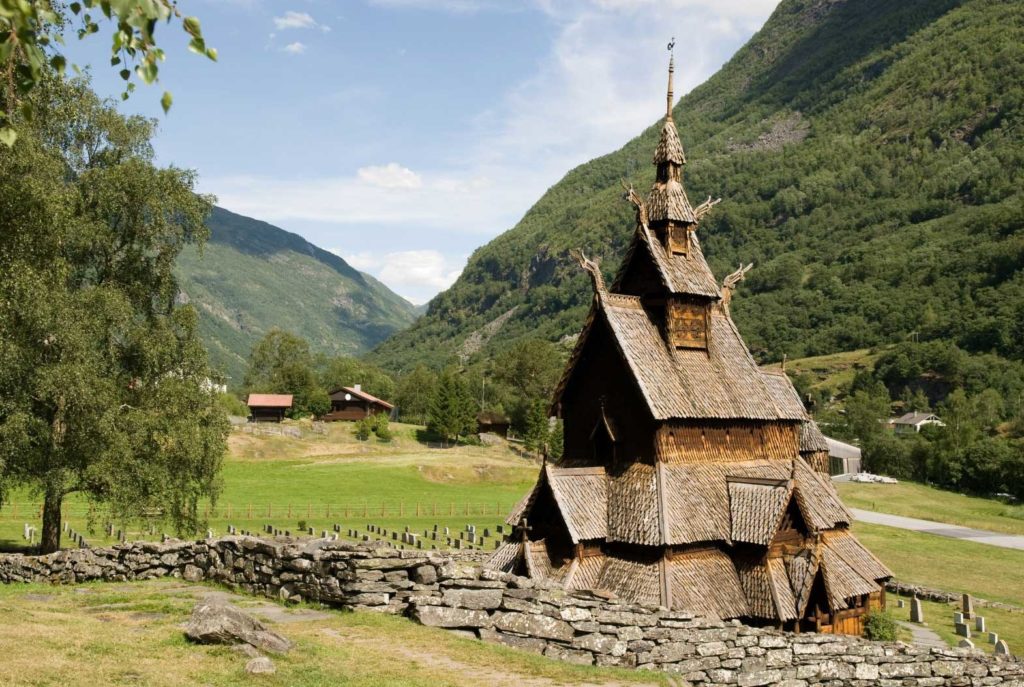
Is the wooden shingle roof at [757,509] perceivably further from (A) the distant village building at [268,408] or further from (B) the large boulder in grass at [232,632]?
Result: (A) the distant village building at [268,408]

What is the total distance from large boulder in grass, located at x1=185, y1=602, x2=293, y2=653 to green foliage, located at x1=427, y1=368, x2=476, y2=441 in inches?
3899

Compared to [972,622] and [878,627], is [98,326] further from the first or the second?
[972,622]

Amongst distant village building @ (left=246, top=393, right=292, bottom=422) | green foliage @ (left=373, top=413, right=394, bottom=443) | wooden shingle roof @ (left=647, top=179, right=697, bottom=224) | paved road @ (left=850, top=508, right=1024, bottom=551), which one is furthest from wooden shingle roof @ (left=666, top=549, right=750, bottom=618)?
distant village building @ (left=246, top=393, right=292, bottom=422)

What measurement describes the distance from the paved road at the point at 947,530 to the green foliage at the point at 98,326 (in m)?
56.3

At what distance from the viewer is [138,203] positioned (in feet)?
104

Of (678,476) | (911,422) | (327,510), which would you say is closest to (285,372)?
(327,510)

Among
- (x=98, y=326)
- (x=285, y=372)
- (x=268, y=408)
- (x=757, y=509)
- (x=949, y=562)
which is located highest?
(x=285, y=372)

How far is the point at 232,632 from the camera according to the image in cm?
1262

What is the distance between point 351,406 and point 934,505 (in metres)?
89.5

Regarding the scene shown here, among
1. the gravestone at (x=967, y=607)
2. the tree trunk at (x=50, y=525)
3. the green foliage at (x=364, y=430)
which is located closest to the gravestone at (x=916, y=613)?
the gravestone at (x=967, y=607)

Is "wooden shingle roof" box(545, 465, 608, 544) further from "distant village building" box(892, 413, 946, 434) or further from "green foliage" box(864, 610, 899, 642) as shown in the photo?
"distant village building" box(892, 413, 946, 434)

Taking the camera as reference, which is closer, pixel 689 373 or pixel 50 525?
pixel 689 373

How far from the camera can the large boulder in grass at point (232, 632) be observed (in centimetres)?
1252

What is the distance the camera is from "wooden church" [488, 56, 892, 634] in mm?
25828
